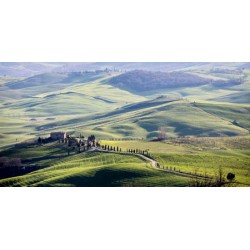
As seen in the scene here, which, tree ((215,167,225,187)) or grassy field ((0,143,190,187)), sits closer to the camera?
tree ((215,167,225,187))

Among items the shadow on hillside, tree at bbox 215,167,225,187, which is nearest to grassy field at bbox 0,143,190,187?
the shadow on hillside

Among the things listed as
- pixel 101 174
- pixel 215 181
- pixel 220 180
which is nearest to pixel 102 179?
pixel 101 174

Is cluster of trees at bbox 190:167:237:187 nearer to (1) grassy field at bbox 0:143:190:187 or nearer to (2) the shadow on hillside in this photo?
(1) grassy field at bbox 0:143:190:187

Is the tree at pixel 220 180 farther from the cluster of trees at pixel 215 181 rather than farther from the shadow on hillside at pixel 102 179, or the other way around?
the shadow on hillside at pixel 102 179

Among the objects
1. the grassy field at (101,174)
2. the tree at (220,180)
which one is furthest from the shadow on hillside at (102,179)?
the tree at (220,180)

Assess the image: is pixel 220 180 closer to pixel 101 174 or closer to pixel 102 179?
pixel 102 179

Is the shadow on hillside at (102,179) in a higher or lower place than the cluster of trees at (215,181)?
lower

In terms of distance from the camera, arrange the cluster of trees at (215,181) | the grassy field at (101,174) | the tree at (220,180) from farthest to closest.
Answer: the grassy field at (101,174) → the cluster of trees at (215,181) → the tree at (220,180)

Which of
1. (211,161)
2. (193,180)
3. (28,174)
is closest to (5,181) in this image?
(28,174)

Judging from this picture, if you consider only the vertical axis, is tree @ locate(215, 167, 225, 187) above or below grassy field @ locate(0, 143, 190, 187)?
above

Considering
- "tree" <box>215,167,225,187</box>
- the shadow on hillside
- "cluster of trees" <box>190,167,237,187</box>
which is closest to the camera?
"tree" <box>215,167,225,187</box>

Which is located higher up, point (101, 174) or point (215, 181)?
point (215, 181)
